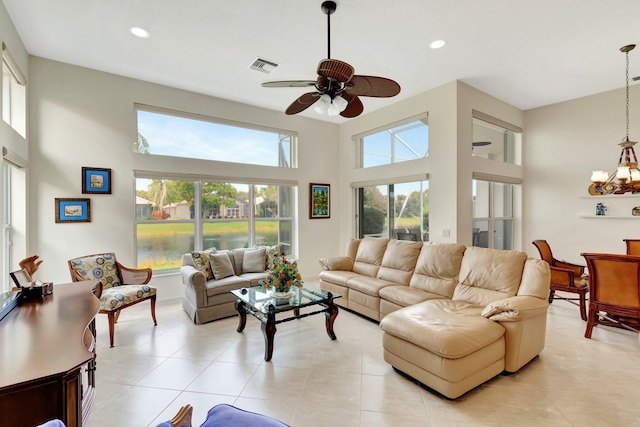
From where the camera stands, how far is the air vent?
12.4 feet

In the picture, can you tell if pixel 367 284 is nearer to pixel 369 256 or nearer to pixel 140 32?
pixel 369 256

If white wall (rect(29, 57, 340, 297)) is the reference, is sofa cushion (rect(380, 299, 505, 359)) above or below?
below

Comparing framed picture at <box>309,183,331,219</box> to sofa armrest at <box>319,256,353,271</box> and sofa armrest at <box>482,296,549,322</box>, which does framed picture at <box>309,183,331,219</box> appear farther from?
sofa armrest at <box>482,296,549,322</box>

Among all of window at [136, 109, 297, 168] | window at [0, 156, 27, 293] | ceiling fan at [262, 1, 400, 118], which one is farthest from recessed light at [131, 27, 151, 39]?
window at [0, 156, 27, 293]

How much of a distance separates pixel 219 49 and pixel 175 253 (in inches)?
123

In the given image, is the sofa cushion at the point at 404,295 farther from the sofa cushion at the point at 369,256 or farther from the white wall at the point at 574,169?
the white wall at the point at 574,169

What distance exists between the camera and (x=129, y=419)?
199 cm

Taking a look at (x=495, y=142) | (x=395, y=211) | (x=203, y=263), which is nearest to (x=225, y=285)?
(x=203, y=263)

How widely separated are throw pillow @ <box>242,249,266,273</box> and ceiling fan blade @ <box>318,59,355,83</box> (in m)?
3.06

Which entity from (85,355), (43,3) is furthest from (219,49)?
(85,355)

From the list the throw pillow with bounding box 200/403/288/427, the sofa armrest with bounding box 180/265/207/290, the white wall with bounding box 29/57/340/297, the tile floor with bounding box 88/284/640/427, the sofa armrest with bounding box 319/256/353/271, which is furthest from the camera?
the sofa armrest with bounding box 319/256/353/271

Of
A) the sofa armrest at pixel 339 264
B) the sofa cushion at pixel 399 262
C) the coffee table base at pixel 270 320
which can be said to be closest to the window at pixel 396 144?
the sofa cushion at pixel 399 262

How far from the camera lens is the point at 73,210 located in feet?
12.8

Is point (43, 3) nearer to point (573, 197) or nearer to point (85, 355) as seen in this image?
point (85, 355)
